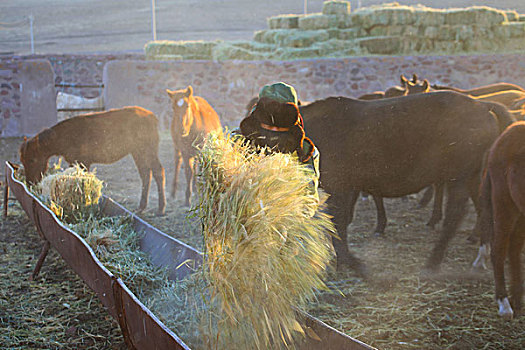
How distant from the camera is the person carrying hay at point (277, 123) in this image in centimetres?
293

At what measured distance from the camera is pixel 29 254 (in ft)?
17.5

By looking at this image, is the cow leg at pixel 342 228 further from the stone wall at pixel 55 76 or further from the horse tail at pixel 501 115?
the stone wall at pixel 55 76

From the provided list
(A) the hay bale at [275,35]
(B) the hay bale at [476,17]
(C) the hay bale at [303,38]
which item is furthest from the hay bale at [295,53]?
(B) the hay bale at [476,17]

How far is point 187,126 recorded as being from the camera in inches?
272

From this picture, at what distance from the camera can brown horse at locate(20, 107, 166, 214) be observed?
6.54 meters

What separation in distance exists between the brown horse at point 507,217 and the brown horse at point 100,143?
456 cm

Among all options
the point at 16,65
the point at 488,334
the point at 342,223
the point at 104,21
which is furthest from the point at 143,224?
the point at 104,21

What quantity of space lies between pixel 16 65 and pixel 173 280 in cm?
1010

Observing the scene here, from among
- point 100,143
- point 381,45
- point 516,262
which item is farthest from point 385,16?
point 516,262

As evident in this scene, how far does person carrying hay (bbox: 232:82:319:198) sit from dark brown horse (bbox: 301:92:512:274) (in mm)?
1898

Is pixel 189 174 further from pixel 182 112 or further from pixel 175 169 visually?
pixel 182 112

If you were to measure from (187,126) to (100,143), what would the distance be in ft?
4.11

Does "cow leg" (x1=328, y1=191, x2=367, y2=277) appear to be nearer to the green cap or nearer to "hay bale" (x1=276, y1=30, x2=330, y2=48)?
the green cap

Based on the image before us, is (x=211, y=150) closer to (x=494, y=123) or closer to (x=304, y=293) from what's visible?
(x=304, y=293)
